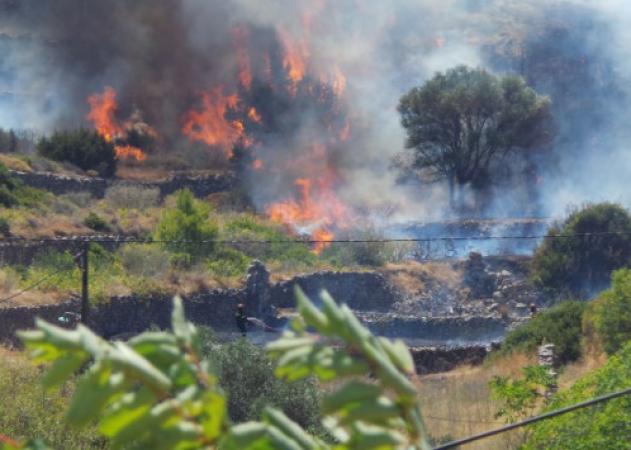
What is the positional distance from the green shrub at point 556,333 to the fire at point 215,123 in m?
31.1

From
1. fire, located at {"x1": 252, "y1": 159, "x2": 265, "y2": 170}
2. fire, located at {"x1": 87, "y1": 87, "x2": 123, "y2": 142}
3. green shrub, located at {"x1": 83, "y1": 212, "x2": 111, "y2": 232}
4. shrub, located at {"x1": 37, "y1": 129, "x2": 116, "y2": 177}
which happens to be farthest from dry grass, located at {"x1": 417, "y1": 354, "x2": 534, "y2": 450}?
fire, located at {"x1": 87, "y1": 87, "x2": 123, "y2": 142}

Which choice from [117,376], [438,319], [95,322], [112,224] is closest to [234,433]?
[117,376]

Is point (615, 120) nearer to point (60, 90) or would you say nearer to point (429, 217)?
point (429, 217)

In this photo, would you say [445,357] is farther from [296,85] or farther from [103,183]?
[296,85]

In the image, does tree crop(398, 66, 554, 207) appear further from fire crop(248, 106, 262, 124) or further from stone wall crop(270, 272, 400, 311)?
stone wall crop(270, 272, 400, 311)

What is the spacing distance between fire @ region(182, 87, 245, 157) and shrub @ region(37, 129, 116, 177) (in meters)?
7.95

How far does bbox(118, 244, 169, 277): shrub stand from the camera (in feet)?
104

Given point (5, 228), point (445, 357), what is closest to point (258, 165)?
point (5, 228)

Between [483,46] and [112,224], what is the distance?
4031 cm

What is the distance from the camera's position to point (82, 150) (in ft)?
154

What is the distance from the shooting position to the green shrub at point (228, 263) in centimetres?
3359

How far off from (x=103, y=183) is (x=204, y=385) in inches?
1694

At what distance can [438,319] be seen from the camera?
107ft

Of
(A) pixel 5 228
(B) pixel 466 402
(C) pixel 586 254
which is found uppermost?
(A) pixel 5 228
